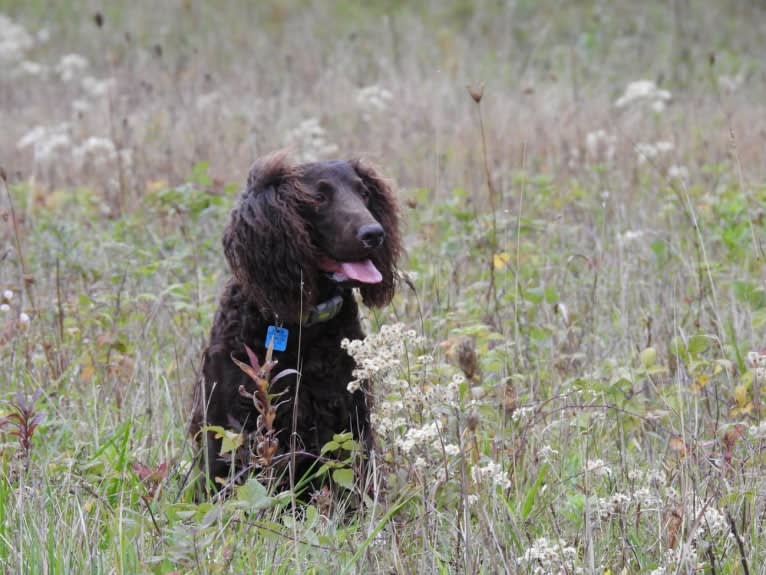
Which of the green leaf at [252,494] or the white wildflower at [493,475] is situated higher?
the green leaf at [252,494]

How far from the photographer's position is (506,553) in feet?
8.05

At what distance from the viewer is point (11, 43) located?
1111cm

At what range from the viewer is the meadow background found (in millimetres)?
2662

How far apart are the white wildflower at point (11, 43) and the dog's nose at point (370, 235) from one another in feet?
28.4

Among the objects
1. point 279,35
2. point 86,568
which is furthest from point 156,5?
point 86,568

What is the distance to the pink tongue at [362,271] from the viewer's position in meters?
3.38

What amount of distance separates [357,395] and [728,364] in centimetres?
109

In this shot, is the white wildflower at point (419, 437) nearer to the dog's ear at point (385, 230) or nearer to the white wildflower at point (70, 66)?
the dog's ear at point (385, 230)

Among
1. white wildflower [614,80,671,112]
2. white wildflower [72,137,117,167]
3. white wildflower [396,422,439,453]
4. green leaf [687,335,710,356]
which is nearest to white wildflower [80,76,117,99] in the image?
white wildflower [72,137,117,167]

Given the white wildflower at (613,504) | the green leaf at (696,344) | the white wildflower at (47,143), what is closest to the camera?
the white wildflower at (613,504)

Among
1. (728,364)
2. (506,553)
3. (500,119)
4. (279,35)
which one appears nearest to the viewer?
(506,553)

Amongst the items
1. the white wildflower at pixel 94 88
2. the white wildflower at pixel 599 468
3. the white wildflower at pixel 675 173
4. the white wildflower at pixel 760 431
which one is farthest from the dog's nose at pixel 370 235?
the white wildflower at pixel 94 88

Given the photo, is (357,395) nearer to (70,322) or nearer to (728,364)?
(728,364)

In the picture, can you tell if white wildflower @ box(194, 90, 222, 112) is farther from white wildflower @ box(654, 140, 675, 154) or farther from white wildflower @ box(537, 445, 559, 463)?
white wildflower @ box(537, 445, 559, 463)
